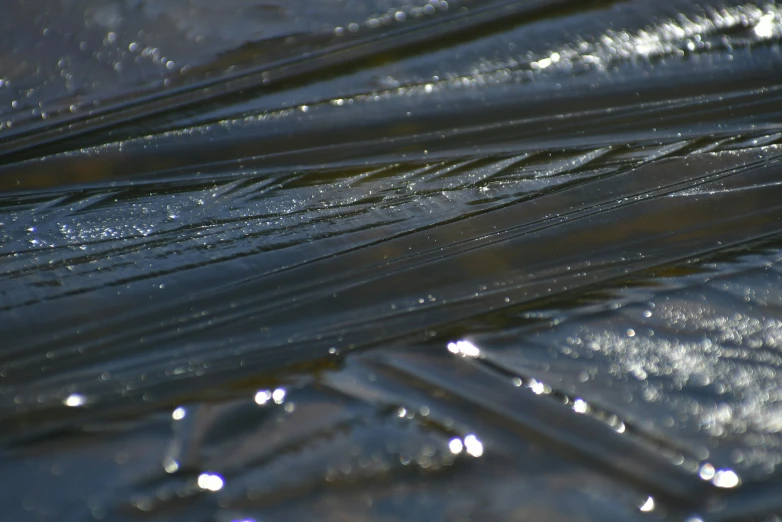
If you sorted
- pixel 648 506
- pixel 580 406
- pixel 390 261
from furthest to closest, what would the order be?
pixel 390 261 → pixel 580 406 → pixel 648 506

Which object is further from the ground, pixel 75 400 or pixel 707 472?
pixel 75 400

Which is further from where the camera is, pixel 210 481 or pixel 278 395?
pixel 278 395

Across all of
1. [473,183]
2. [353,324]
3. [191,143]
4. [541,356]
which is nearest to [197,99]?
[191,143]

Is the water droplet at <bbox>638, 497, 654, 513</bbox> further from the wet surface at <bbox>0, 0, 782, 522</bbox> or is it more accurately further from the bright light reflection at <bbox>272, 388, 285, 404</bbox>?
the bright light reflection at <bbox>272, 388, 285, 404</bbox>

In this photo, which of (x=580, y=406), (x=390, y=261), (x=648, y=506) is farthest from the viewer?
(x=390, y=261)

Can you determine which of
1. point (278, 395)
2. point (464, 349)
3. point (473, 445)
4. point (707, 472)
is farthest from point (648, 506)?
point (278, 395)

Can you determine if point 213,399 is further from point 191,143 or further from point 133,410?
point 191,143

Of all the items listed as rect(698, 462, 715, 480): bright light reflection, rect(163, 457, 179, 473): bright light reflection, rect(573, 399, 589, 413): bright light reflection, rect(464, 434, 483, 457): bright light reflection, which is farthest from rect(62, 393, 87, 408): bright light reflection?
rect(698, 462, 715, 480): bright light reflection

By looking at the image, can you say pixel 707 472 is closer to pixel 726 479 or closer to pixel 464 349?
pixel 726 479
